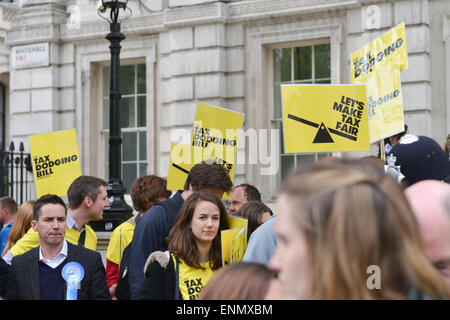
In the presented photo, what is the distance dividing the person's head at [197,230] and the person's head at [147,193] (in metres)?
1.30

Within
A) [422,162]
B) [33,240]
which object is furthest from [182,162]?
[422,162]

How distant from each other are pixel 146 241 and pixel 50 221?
0.63 meters

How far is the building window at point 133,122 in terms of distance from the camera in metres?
14.8

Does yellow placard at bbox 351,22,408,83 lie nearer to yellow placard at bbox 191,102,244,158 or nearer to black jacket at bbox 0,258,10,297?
yellow placard at bbox 191,102,244,158

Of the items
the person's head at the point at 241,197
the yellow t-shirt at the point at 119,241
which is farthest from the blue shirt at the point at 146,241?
the person's head at the point at 241,197

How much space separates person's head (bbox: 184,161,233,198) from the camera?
16.3 ft

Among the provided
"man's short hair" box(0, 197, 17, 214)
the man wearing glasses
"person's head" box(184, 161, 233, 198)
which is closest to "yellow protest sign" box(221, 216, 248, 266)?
"person's head" box(184, 161, 233, 198)

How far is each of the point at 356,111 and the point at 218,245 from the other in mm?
2009

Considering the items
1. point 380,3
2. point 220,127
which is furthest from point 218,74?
point 220,127

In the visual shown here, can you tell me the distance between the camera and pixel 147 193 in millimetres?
5859

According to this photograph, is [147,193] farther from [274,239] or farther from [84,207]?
[274,239]

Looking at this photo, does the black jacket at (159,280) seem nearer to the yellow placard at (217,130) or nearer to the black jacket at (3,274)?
the black jacket at (3,274)
